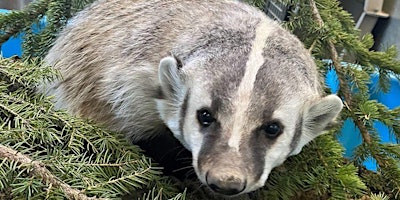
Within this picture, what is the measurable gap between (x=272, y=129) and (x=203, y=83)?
4.0 inches

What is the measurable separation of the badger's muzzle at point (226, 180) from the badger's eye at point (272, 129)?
3.2 inches

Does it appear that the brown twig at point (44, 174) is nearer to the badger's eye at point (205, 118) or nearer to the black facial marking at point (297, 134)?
the badger's eye at point (205, 118)

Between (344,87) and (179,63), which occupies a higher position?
(179,63)

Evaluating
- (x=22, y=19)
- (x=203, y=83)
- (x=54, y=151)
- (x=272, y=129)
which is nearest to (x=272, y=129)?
(x=272, y=129)

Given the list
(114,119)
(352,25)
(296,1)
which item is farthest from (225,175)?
(352,25)

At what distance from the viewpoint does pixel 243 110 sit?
762 mm

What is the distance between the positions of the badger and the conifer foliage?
0.06 meters

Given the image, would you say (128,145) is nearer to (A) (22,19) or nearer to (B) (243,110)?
(B) (243,110)

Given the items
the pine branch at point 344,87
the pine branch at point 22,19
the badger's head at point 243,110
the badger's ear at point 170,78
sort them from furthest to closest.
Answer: the pine branch at point 22,19 < the pine branch at point 344,87 < the badger's ear at point 170,78 < the badger's head at point 243,110

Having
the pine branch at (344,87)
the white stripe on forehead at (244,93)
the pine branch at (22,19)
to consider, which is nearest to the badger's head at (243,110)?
the white stripe on forehead at (244,93)

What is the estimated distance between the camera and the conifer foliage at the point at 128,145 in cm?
67

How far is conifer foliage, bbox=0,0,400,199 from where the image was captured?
2.21 feet

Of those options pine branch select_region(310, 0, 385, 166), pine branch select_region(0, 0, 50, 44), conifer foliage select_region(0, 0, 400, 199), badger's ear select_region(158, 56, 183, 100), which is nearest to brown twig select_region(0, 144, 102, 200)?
conifer foliage select_region(0, 0, 400, 199)

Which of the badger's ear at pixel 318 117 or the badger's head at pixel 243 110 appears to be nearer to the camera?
the badger's head at pixel 243 110
